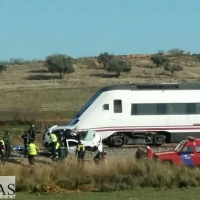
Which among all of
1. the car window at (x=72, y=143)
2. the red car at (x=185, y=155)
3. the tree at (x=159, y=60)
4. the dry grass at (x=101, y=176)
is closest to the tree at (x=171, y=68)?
the tree at (x=159, y=60)

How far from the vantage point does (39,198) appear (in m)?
18.0

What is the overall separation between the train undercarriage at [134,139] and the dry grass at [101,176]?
39.2 ft

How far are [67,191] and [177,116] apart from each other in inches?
621

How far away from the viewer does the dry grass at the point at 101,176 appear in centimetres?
2062

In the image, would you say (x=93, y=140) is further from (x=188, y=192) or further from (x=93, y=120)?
(x=188, y=192)

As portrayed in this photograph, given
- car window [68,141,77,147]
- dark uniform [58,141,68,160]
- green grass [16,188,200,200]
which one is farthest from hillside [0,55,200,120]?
green grass [16,188,200,200]

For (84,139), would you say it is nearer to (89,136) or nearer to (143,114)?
(89,136)

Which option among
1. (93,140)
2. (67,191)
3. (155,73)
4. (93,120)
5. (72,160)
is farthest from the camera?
(155,73)

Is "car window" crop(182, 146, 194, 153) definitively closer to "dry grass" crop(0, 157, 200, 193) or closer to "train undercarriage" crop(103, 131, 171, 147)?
"dry grass" crop(0, 157, 200, 193)

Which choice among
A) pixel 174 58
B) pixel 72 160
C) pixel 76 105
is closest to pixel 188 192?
pixel 72 160

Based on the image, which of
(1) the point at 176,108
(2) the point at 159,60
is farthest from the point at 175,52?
(1) the point at 176,108

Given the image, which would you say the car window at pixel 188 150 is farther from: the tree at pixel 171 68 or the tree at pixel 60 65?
the tree at pixel 171 68

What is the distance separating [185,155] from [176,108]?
33.3 feet

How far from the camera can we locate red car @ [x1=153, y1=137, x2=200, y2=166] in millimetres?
24630
